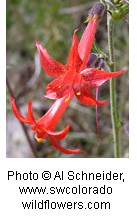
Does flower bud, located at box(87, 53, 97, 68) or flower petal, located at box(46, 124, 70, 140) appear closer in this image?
flower petal, located at box(46, 124, 70, 140)

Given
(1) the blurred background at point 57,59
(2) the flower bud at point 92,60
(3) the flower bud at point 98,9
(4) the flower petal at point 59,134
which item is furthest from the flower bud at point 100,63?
(1) the blurred background at point 57,59

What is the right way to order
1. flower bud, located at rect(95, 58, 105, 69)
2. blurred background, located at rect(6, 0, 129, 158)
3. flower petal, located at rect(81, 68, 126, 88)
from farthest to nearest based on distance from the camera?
1. blurred background, located at rect(6, 0, 129, 158)
2. flower bud, located at rect(95, 58, 105, 69)
3. flower petal, located at rect(81, 68, 126, 88)

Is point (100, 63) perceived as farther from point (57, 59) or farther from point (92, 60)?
point (57, 59)

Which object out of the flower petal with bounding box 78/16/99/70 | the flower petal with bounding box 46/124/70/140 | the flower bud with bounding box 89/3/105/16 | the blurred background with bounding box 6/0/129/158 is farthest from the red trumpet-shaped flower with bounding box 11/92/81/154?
the blurred background with bounding box 6/0/129/158

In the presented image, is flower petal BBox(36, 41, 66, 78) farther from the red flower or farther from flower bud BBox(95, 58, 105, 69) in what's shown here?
flower bud BBox(95, 58, 105, 69)
